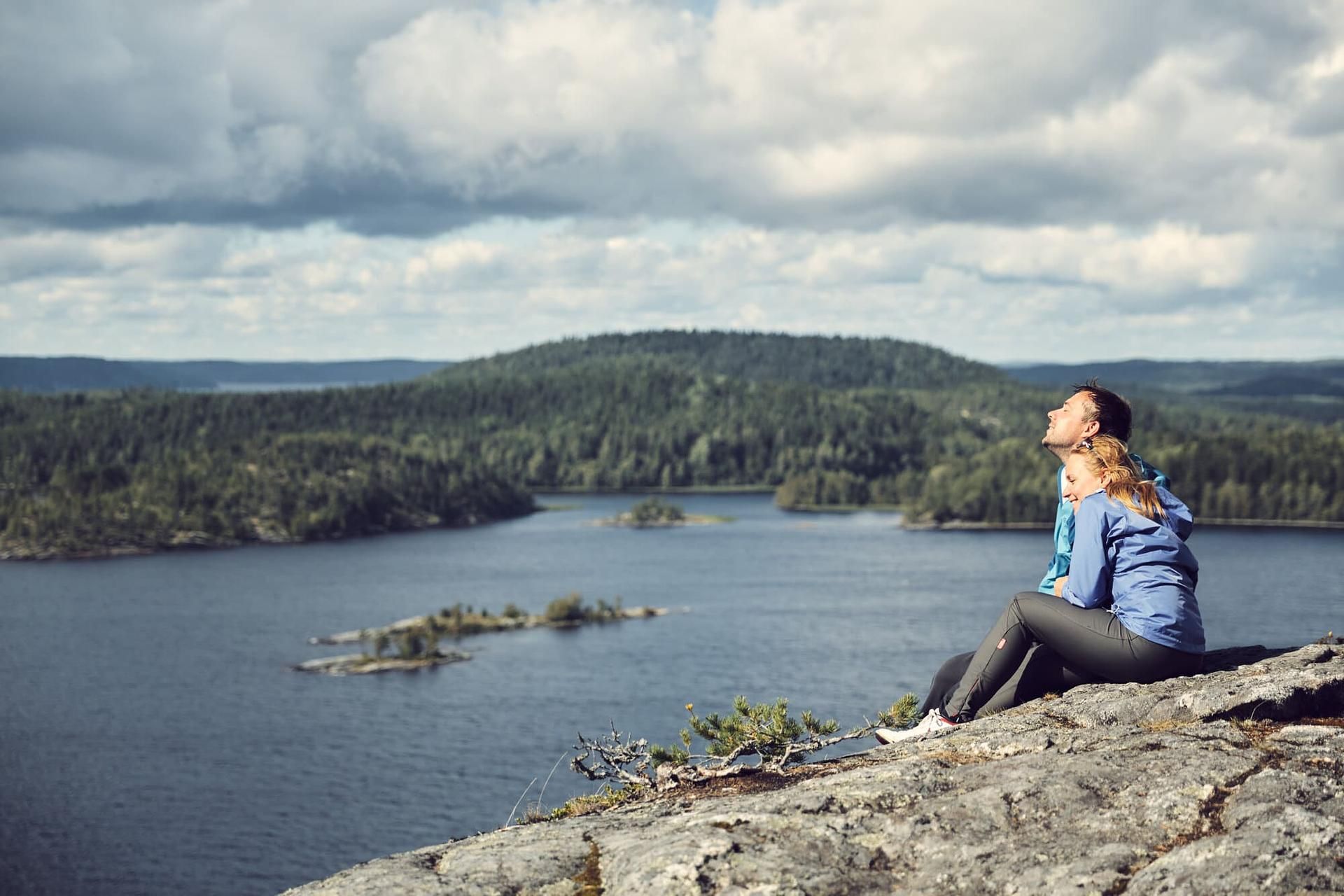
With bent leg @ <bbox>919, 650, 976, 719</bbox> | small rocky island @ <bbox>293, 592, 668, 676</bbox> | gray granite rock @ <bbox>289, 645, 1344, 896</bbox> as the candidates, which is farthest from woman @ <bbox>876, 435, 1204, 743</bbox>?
small rocky island @ <bbox>293, 592, 668, 676</bbox>

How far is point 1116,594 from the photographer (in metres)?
9.59

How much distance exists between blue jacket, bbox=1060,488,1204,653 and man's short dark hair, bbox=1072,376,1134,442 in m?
0.69

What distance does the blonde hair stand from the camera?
940 cm

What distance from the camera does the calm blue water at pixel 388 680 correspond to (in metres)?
61.2

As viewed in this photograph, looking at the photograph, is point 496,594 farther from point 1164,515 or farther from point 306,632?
point 1164,515

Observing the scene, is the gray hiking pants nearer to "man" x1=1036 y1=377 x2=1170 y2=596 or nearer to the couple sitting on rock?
the couple sitting on rock

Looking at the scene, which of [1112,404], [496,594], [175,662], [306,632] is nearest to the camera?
[1112,404]

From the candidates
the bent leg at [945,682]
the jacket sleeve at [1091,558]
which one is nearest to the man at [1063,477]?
the bent leg at [945,682]

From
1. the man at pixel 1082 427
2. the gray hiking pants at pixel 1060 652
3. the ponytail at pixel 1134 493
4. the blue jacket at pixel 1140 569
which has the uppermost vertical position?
the man at pixel 1082 427

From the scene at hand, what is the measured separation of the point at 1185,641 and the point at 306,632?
408 ft

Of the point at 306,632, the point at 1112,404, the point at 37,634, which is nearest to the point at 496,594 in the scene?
the point at 306,632

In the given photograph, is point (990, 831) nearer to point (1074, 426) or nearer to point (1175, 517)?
point (1175, 517)

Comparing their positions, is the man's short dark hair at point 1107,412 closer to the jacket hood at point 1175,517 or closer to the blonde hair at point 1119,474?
the blonde hair at point 1119,474

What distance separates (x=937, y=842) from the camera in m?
7.00
